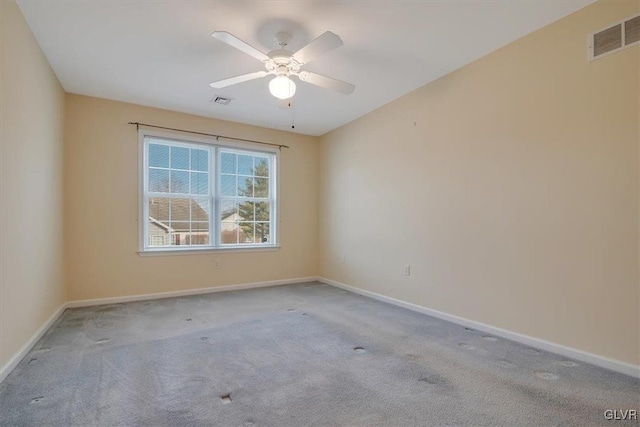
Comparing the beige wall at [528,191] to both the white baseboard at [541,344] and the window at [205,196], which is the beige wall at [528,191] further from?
the window at [205,196]

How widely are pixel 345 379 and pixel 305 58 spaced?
2354 mm

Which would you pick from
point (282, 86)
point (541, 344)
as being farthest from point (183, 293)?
point (541, 344)

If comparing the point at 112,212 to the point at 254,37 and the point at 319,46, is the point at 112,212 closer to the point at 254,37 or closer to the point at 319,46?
the point at 254,37

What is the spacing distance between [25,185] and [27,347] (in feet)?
4.24

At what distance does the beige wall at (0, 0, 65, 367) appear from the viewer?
216cm

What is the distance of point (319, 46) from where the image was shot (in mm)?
2289

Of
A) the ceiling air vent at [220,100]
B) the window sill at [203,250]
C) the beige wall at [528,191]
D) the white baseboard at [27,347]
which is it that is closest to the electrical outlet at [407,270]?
the beige wall at [528,191]

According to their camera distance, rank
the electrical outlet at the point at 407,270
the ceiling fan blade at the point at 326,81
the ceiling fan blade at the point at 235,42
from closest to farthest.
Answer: the ceiling fan blade at the point at 235,42
the ceiling fan blade at the point at 326,81
the electrical outlet at the point at 407,270

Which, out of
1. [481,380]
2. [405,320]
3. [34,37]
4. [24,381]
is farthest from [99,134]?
[481,380]

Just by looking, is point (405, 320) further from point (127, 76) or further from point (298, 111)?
point (127, 76)

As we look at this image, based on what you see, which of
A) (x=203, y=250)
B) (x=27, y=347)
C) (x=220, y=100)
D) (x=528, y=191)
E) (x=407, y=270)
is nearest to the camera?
(x=27, y=347)

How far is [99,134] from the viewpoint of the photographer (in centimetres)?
405

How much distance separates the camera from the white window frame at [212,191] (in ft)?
14.1

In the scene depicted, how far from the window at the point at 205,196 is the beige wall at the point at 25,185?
3.61 feet
